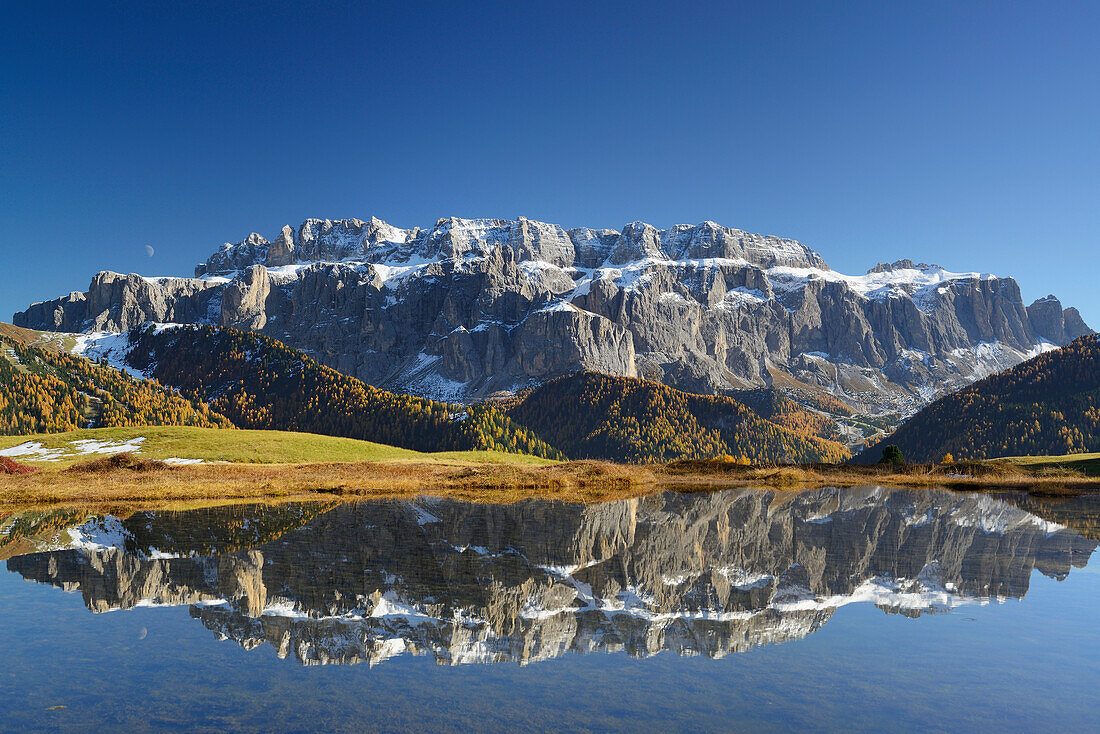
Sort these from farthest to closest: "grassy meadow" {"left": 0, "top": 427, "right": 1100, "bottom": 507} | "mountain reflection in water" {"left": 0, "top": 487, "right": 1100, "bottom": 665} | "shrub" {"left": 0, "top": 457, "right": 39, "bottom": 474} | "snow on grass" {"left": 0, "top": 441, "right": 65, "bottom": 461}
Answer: "snow on grass" {"left": 0, "top": 441, "right": 65, "bottom": 461} < "shrub" {"left": 0, "top": 457, "right": 39, "bottom": 474} < "grassy meadow" {"left": 0, "top": 427, "right": 1100, "bottom": 507} < "mountain reflection in water" {"left": 0, "top": 487, "right": 1100, "bottom": 665}

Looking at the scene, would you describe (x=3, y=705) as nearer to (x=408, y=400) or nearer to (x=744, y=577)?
(x=744, y=577)

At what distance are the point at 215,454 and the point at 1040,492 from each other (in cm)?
8604

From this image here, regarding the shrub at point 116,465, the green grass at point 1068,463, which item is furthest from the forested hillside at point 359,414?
the green grass at point 1068,463

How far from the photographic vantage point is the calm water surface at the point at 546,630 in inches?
449

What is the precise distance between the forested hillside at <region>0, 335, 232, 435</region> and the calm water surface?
125 metres

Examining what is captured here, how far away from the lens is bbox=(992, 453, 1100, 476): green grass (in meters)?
67.9

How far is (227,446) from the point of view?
83.0 m

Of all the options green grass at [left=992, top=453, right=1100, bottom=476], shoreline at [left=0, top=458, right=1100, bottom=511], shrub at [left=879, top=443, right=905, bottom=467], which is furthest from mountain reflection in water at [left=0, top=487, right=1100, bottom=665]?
shrub at [left=879, top=443, right=905, bottom=467]

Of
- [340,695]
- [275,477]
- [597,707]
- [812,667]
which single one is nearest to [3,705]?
[340,695]

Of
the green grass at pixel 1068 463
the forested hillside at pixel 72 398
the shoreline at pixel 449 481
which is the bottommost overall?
the shoreline at pixel 449 481

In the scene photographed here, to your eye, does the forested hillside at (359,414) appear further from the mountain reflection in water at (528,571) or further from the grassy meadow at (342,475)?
the mountain reflection in water at (528,571)

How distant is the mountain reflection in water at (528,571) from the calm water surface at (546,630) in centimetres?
13

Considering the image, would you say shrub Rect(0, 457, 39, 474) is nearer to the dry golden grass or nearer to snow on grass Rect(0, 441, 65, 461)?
the dry golden grass

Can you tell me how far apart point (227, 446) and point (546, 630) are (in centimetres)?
7913
